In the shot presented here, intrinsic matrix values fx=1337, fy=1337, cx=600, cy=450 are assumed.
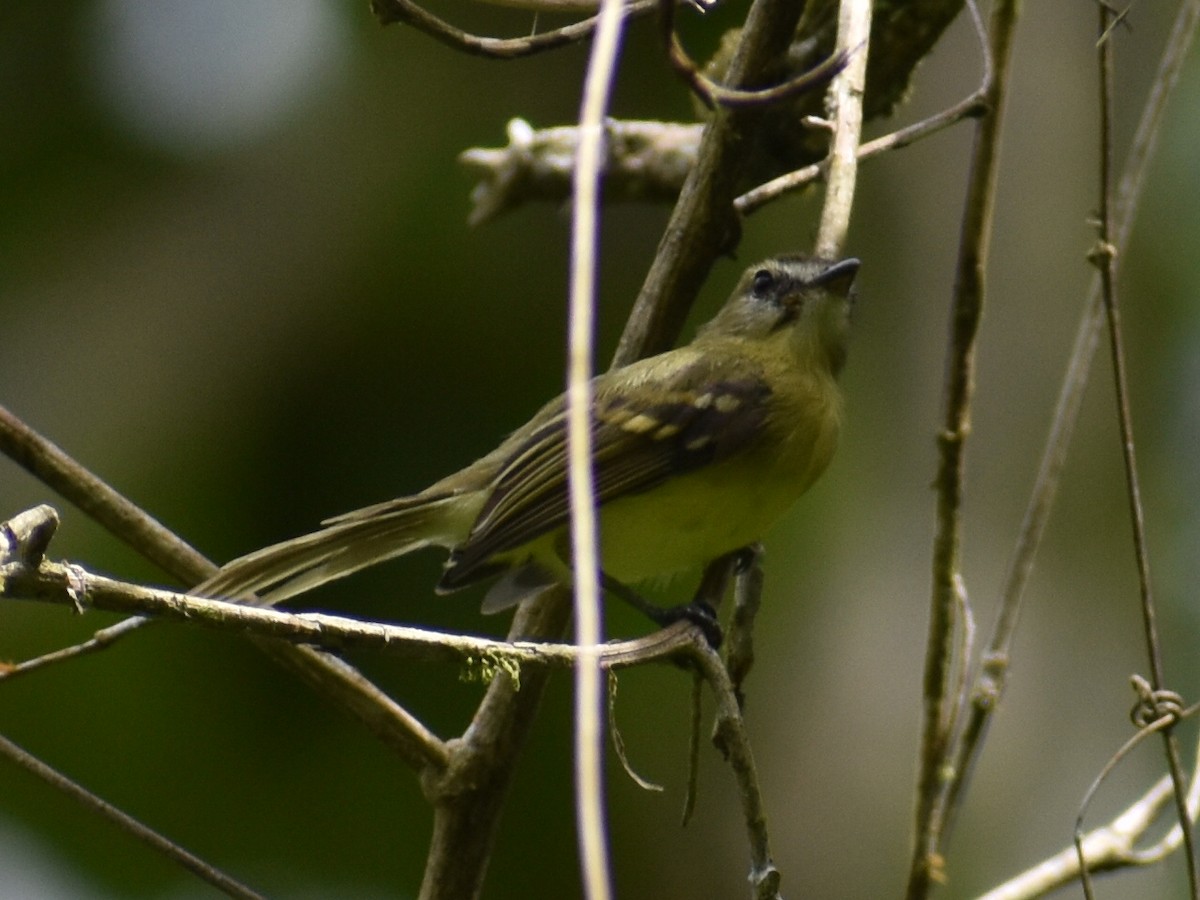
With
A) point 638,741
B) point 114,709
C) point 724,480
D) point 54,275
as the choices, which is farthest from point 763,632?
point 54,275

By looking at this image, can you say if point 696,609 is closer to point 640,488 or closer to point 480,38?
point 640,488

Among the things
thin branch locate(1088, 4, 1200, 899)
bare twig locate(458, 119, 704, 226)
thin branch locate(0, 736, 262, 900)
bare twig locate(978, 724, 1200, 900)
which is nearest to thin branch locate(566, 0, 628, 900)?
thin branch locate(0, 736, 262, 900)

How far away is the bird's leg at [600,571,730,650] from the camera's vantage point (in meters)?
2.78

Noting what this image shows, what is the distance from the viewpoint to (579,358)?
1.26 meters

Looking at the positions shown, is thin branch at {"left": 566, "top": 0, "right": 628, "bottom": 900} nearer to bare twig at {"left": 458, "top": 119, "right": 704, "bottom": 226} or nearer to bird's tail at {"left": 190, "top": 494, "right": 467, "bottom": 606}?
bird's tail at {"left": 190, "top": 494, "right": 467, "bottom": 606}

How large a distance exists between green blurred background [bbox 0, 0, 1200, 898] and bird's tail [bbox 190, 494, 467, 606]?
68.4 inches

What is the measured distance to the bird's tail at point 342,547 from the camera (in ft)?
9.01

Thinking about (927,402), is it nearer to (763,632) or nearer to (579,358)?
(763,632)

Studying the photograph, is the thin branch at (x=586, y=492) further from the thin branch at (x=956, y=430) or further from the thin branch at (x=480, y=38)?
the thin branch at (x=956, y=430)

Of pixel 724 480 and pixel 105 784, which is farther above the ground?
pixel 724 480

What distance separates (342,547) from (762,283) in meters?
1.40

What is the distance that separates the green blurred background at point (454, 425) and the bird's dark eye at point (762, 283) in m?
1.23

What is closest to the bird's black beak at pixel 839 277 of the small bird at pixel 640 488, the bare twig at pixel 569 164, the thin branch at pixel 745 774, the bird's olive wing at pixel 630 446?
the small bird at pixel 640 488

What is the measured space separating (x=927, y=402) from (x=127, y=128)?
3.68 m
